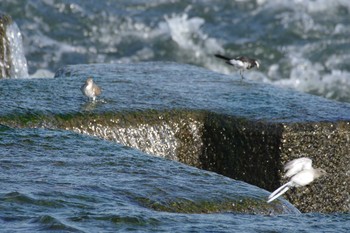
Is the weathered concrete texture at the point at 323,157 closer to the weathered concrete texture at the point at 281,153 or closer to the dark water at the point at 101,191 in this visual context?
the weathered concrete texture at the point at 281,153

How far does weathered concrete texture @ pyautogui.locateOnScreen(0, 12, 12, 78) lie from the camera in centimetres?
1214

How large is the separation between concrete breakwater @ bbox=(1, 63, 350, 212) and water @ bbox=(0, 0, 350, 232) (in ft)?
0.29

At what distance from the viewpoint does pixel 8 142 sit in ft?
26.8

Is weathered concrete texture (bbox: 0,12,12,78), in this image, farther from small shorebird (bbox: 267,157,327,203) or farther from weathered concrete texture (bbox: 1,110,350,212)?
small shorebird (bbox: 267,157,327,203)

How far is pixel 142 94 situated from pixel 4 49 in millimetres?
2552

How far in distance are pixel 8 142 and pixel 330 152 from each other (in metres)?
2.70

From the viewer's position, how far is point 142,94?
1020 centimetres

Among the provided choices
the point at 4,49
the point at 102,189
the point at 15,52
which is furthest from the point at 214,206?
the point at 15,52

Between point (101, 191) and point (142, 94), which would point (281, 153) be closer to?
point (142, 94)

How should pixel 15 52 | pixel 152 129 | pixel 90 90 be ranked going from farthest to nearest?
1. pixel 15 52
2. pixel 90 90
3. pixel 152 129

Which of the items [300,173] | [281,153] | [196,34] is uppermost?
[196,34]

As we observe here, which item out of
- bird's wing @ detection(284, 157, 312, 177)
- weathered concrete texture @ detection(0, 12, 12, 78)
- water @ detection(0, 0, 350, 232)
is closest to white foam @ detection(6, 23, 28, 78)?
weathered concrete texture @ detection(0, 12, 12, 78)

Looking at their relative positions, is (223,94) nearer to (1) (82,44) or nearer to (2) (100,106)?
(2) (100,106)

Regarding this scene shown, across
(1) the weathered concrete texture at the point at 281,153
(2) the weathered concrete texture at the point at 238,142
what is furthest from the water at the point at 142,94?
(1) the weathered concrete texture at the point at 281,153
